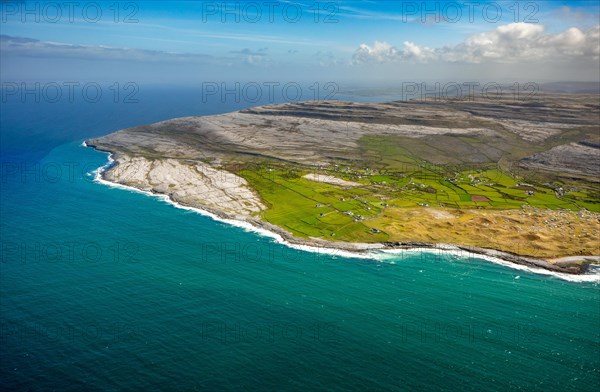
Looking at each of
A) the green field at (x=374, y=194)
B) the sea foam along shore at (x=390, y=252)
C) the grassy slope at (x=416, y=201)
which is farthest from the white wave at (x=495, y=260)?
the green field at (x=374, y=194)

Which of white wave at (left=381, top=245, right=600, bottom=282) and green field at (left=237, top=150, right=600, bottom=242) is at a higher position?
green field at (left=237, top=150, right=600, bottom=242)

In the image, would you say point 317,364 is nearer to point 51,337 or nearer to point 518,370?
Answer: point 518,370

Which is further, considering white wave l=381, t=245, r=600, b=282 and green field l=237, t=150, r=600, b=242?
green field l=237, t=150, r=600, b=242

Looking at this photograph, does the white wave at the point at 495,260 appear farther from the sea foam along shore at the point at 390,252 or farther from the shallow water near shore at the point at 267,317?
the shallow water near shore at the point at 267,317

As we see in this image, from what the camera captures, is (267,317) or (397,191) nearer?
(267,317)

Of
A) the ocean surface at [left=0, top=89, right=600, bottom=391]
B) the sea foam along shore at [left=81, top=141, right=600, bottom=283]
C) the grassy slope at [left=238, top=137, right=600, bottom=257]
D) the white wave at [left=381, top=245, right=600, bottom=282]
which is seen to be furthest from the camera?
the grassy slope at [left=238, top=137, right=600, bottom=257]

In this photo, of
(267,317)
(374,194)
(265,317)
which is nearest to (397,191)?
(374,194)

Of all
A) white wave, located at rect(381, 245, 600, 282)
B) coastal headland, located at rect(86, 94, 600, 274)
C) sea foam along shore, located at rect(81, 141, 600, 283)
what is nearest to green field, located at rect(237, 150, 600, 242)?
coastal headland, located at rect(86, 94, 600, 274)

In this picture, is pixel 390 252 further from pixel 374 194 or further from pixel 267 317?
pixel 374 194

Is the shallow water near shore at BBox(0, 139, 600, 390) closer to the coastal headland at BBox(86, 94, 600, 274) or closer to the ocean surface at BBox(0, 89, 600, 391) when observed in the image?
the ocean surface at BBox(0, 89, 600, 391)

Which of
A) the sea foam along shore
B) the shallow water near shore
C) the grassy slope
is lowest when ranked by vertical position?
the shallow water near shore
